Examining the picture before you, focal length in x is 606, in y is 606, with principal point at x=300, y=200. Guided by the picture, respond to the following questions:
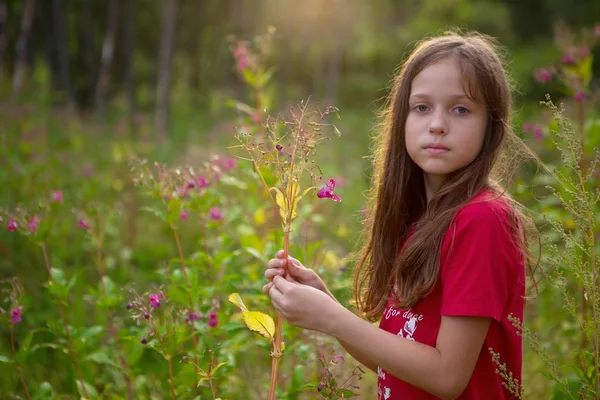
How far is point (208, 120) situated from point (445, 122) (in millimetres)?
17562

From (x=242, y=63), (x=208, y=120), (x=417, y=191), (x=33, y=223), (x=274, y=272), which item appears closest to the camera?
(x=274, y=272)

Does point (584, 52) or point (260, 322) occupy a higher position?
point (584, 52)

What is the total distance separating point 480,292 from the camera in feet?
4.41

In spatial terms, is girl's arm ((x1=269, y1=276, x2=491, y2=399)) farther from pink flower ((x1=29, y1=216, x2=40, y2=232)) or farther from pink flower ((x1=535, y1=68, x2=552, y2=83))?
pink flower ((x1=535, y1=68, x2=552, y2=83))

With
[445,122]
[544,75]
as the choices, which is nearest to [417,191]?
[445,122]

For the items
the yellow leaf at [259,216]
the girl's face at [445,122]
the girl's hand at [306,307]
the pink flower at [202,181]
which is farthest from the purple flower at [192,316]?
the yellow leaf at [259,216]

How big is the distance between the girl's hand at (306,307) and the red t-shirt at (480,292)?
27 cm

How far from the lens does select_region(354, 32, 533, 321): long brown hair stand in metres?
1.54

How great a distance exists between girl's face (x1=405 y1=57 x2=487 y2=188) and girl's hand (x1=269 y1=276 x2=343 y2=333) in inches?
18.1

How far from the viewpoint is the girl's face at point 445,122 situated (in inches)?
61.3

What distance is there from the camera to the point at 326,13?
891 inches

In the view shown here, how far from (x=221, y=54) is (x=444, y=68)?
1065 inches

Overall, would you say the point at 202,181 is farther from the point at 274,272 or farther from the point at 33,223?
the point at 274,272

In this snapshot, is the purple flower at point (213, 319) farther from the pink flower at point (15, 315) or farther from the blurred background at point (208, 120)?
the pink flower at point (15, 315)
